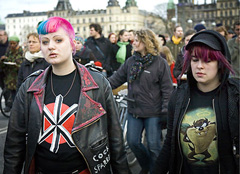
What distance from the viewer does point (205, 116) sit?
2613 millimetres

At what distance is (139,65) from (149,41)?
0.35 m

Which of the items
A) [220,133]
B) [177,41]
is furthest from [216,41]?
[177,41]

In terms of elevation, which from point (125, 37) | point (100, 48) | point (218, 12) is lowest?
point (100, 48)

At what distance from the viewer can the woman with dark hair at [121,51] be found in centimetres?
978

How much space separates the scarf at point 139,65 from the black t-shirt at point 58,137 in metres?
2.00

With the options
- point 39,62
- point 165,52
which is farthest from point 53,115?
point 165,52

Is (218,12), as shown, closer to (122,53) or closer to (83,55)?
(122,53)

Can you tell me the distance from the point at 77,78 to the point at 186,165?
1046 mm

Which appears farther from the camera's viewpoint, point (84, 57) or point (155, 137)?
point (84, 57)

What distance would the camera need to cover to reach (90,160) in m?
2.57

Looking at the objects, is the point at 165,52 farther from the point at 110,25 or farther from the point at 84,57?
the point at 110,25

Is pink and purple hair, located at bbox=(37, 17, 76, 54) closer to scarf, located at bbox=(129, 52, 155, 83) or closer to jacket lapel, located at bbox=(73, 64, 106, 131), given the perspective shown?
jacket lapel, located at bbox=(73, 64, 106, 131)

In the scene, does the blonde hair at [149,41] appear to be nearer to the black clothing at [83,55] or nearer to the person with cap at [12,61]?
the black clothing at [83,55]

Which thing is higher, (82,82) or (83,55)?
(83,55)
